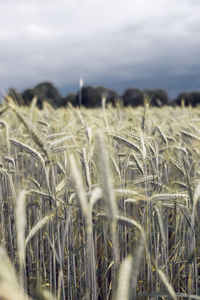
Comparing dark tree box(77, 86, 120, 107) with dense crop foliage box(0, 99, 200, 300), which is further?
dark tree box(77, 86, 120, 107)

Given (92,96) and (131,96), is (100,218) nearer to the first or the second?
(92,96)

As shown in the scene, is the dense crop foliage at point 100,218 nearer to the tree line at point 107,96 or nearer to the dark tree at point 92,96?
the tree line at point 107,96

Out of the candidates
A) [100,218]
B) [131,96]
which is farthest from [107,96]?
[100,218]

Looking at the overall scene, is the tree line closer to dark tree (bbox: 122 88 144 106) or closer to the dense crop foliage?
dark tree (bbox: 122 88 144 106)

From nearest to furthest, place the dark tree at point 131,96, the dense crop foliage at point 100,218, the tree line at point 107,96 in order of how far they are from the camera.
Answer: the dense crop foliage at point 100,218, the tree line at point 107,96, the dark tree at point 131,96

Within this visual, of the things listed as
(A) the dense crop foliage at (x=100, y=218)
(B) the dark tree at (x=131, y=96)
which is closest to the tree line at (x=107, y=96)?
(B) the dark tree at (x=131, y=96)

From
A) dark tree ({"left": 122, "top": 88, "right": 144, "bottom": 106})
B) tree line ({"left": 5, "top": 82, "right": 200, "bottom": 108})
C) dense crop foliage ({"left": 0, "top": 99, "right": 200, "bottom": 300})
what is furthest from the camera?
dark tree ({"left": 122, "top": 88, "right": 144, "bottom": 106})

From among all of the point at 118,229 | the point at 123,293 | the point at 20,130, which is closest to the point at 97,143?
the point at 123,293

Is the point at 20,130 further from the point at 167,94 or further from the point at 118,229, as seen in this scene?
the point at 167,94

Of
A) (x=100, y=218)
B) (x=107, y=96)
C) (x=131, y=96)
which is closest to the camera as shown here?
(x=100, y=218)

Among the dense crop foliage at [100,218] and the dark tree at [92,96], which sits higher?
the dark tree at [92,96]

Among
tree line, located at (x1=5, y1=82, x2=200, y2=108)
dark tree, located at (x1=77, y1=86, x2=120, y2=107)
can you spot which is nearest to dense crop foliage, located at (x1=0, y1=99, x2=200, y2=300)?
tree line, located at (x1=5, y1=82, x2=200, y2=108)

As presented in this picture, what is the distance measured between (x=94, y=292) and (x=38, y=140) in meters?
0.74

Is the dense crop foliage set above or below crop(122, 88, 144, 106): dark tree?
below
